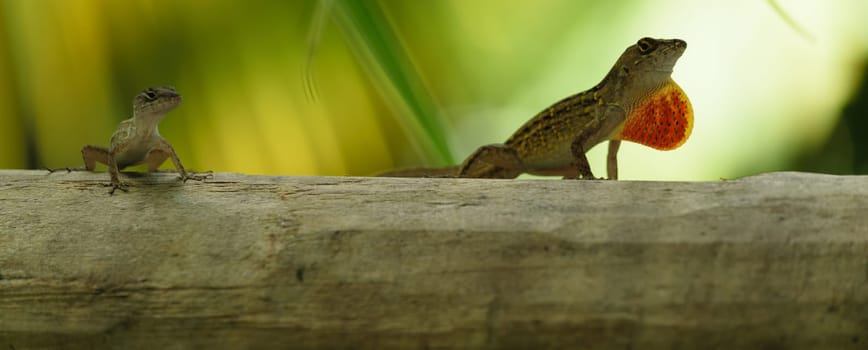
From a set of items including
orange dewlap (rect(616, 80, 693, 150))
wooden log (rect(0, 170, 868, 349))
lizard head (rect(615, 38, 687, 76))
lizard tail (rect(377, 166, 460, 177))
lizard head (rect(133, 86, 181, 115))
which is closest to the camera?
wooden log (rect(0, 170, 868, 349))

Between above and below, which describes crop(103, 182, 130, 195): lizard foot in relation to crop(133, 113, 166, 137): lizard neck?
below

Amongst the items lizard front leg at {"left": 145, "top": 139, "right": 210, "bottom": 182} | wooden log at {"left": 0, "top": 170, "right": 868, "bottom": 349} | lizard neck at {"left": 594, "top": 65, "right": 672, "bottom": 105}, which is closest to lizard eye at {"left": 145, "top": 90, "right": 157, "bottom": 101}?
lizard front leg at {"left": 145, "top": 139, "right": 210, "bottom": 182}

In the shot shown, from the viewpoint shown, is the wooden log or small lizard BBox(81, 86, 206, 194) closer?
the wooden log

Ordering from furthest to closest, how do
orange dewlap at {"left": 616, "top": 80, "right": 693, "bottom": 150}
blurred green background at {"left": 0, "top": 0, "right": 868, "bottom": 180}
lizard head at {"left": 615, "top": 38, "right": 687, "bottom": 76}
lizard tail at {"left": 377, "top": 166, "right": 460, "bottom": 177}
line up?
blurred green background at {"left": 0, "top": 0, "right": 868, "bottom": 180} → lizard tail at {"left": 377, "top": 166, "right": 460, "bottom": 177} → orange dewlap at {"left": 616, "top": 80, "right": 693, "bottom": 150} → lizard head at {"left": 615, "top": 38, "right": 687, "bottom": 76}

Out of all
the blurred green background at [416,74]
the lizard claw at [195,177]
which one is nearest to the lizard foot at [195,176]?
the lizard claw at [195,177]

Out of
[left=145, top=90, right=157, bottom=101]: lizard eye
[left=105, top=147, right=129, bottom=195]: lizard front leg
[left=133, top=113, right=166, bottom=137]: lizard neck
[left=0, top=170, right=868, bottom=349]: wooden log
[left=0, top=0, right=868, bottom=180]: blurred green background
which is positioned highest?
[left=0, top=0, right=868, bottom=180]: blurred green background

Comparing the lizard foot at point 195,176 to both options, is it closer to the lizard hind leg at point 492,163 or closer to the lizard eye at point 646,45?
the lizard hind leg at point 492,163

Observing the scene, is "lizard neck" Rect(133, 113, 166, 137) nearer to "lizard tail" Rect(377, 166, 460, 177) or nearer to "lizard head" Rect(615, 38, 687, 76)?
"lizard tail" Rect(377, 166, 460, 177)
